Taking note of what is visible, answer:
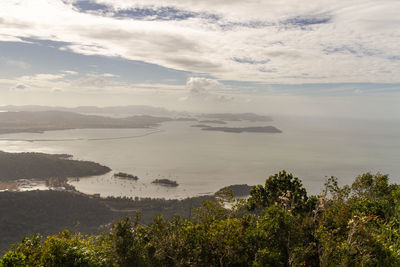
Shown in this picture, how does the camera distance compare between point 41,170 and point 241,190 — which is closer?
point 241,190

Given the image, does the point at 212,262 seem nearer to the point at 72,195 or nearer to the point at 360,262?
the point at 360,262

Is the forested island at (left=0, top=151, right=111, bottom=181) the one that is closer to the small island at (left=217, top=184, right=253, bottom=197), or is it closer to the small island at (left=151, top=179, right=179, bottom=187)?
the small island at (left=151, top=179, right=179, bottom=187)

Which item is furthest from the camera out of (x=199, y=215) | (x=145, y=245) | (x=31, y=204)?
(x=31, y=204)

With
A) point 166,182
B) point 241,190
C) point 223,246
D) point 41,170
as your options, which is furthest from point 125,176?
point 223,246

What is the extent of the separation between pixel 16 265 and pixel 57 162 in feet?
539

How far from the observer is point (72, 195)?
108000mm

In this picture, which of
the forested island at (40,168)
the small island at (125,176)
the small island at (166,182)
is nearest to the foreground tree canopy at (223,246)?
the small island at (166,182)

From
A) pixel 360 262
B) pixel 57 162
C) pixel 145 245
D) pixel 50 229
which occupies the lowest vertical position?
pixel 50 229

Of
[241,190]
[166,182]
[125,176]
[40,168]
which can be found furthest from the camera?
[40,168]

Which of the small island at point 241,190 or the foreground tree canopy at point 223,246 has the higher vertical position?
the foreground tree canopy at point 223,246

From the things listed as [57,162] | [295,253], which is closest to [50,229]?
[57,162]

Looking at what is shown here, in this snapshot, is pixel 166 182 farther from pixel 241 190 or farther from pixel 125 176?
pixel 241 190

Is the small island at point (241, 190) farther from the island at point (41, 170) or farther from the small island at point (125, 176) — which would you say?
the island at point (41, 170)

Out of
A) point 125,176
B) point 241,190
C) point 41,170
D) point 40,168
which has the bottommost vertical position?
point 41,170
